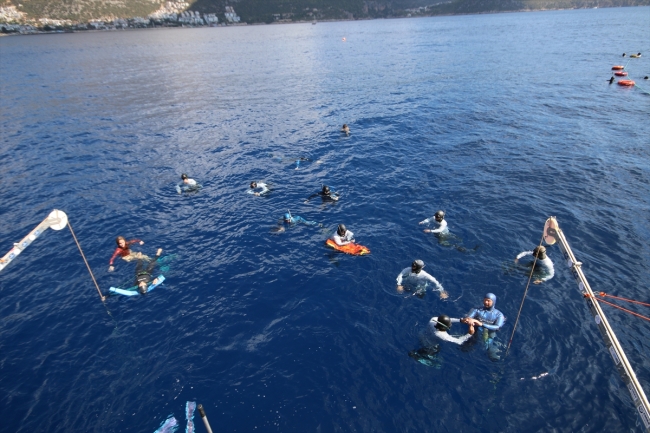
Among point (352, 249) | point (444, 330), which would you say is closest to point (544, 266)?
point (444, 330)

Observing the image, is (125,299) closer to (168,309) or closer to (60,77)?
(168,309)

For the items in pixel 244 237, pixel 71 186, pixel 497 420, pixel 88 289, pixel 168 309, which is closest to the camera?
pixel 497 420

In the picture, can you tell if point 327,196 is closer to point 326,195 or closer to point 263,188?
point 326,195

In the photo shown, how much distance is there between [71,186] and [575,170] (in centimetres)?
4596

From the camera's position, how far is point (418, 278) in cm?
1856

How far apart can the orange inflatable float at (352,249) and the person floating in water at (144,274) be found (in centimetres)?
1078

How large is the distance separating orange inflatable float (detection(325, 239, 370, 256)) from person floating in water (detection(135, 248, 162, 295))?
35.4 feet

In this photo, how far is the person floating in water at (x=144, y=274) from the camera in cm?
1912

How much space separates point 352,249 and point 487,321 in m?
8.60

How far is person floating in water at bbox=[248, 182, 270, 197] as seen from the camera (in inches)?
1143

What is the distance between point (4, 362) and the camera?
15.6 m

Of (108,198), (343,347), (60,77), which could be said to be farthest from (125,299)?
(60,77)

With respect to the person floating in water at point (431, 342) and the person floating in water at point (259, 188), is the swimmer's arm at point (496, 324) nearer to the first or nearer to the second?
the person floating in water at point (431, 342)

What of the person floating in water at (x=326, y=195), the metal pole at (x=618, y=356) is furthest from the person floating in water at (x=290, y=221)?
the metal pole at (x=618, y=356)
